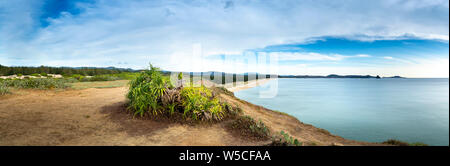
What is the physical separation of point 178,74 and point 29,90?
8.82 metres

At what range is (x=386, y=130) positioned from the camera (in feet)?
35.2

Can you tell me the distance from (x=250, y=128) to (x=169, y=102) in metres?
2.42

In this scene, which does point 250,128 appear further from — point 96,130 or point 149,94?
point 96,130

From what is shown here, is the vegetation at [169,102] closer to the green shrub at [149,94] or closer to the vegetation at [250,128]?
the green shrub at [149,94]

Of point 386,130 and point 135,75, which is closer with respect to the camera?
point 135,75

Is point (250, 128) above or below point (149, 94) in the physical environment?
below

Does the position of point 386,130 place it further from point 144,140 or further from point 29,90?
point 29,90

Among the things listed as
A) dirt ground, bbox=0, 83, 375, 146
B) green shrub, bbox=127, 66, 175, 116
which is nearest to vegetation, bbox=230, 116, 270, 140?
dirt ground, bbox=0, 83, 375, 146

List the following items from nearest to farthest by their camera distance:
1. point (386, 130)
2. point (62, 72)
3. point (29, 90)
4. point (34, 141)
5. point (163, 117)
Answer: point (34, 141)
point (163, 117)
point (29, 90)
point (386, 130)
point (62, 72)

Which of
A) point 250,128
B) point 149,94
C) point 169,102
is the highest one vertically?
point 149,94

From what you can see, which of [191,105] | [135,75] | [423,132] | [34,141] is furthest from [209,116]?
[423,132]

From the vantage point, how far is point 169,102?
559 centimetres

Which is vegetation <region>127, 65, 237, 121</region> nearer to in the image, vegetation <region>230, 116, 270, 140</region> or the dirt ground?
the dirt ground

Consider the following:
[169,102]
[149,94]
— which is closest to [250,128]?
[169,102]
